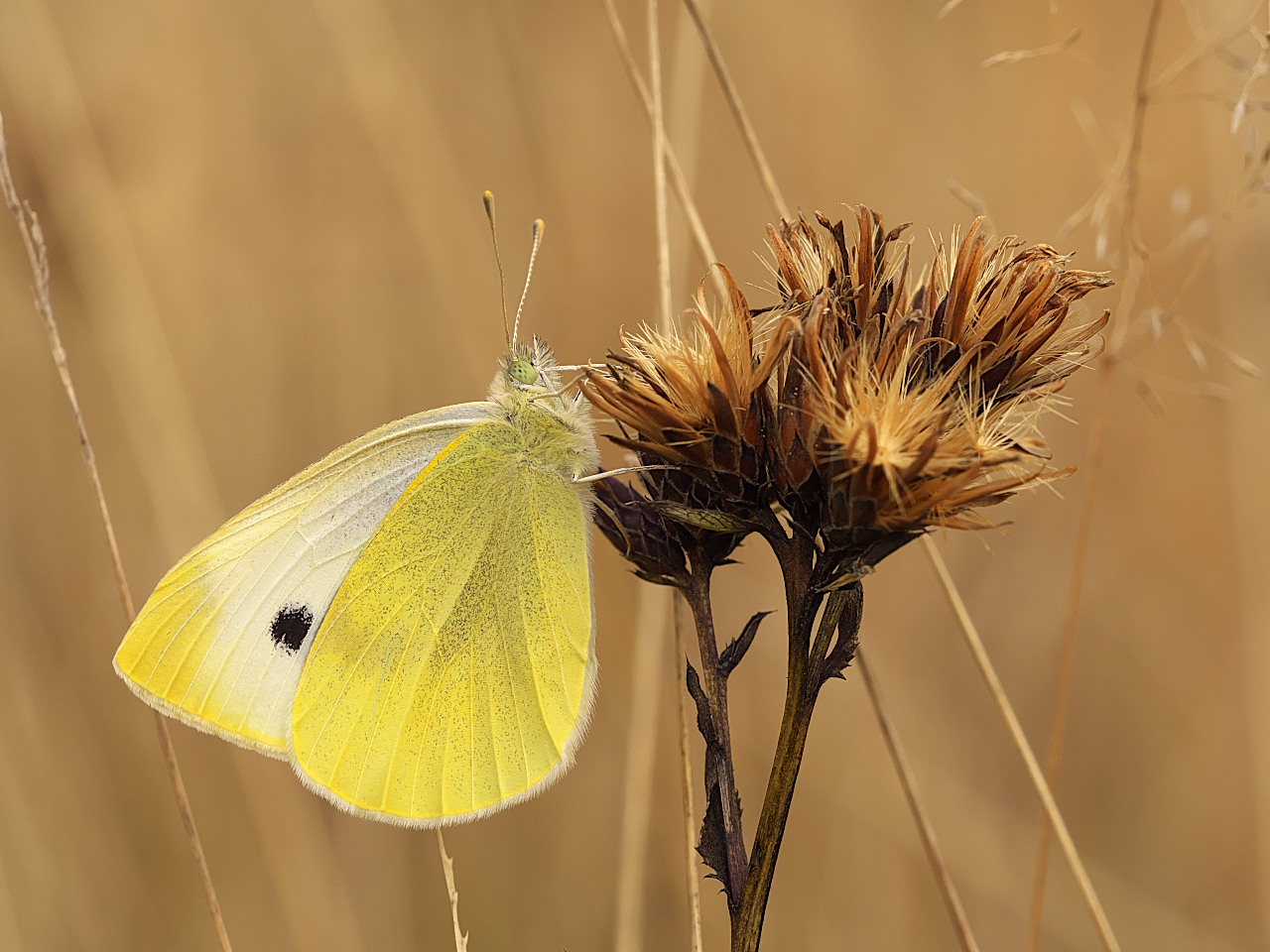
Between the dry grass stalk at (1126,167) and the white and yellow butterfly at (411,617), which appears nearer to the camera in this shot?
the dry grass stalk at (1126,167)

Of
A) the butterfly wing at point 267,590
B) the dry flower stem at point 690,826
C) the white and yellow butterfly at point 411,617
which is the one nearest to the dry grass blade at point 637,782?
the white and yellow butterfly at point 411,617

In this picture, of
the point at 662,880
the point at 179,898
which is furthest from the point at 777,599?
the point at 179,898

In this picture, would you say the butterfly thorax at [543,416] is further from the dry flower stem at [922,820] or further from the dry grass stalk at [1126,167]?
the dry flower stem at [922,820]

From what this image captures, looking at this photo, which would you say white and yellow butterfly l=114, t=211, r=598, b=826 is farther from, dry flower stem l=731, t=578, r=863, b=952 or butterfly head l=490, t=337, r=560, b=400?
dry flower stem l=731, t=578, r=863, b=952

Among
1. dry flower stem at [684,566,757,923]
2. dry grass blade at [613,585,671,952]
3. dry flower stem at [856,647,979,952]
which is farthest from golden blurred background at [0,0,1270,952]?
dry flower stem at [684,566,757,923]

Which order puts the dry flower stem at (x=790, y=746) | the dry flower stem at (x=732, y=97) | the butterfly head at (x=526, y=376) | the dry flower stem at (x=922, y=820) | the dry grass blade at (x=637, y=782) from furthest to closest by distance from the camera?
the dry grass blade at (x=637, y=782), the butterfly head at (x=526, y=376), the dry flower stem at (x=732, y=97), the dry flower stem at (x=922, y=820), the dry flower stem at (x=790, y=746)

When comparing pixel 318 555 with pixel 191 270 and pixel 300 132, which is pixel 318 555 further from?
pixel 300 132

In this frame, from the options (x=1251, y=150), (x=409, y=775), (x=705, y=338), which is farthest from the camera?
(x=409, y=775)

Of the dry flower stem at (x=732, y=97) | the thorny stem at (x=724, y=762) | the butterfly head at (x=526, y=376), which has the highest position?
the dry flower stem at (x=732, y=97)
